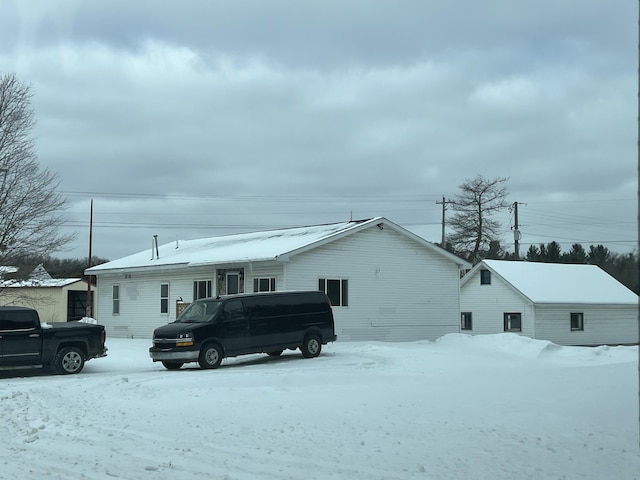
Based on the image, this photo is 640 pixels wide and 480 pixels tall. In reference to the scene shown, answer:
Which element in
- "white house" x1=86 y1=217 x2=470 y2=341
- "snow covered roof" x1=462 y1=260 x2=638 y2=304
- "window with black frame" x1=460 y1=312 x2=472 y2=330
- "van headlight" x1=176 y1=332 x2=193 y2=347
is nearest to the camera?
"van headlight" x1=176 y1=332 x2=193 y2=347

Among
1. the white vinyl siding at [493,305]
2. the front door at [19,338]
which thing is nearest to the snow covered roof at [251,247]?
the front door at [19,338]

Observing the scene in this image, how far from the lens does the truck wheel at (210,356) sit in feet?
65.2

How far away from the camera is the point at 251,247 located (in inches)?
1260

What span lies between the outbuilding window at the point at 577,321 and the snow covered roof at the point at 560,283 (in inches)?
40.9

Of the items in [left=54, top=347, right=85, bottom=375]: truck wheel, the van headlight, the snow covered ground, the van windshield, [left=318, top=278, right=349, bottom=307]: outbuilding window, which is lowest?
the snow covered ground

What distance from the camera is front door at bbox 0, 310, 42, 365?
18.7 meters

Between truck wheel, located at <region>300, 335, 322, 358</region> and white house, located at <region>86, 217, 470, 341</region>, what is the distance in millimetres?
5109

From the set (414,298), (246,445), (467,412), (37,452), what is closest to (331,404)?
(467,412)

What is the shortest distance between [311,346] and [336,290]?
7.19 m

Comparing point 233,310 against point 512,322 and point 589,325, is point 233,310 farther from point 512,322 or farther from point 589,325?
point 589,325

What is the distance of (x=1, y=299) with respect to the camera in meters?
37.1

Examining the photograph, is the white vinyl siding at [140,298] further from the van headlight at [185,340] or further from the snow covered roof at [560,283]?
the snow covered roof at [560,283]

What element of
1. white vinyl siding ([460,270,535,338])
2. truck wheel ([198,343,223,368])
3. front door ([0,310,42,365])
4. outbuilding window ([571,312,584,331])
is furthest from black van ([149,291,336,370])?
outbuilding window ([571,312,584,331])

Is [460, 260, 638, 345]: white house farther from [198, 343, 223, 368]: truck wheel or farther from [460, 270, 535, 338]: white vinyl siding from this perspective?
[198, 343, 223, 368]: truck wheel
